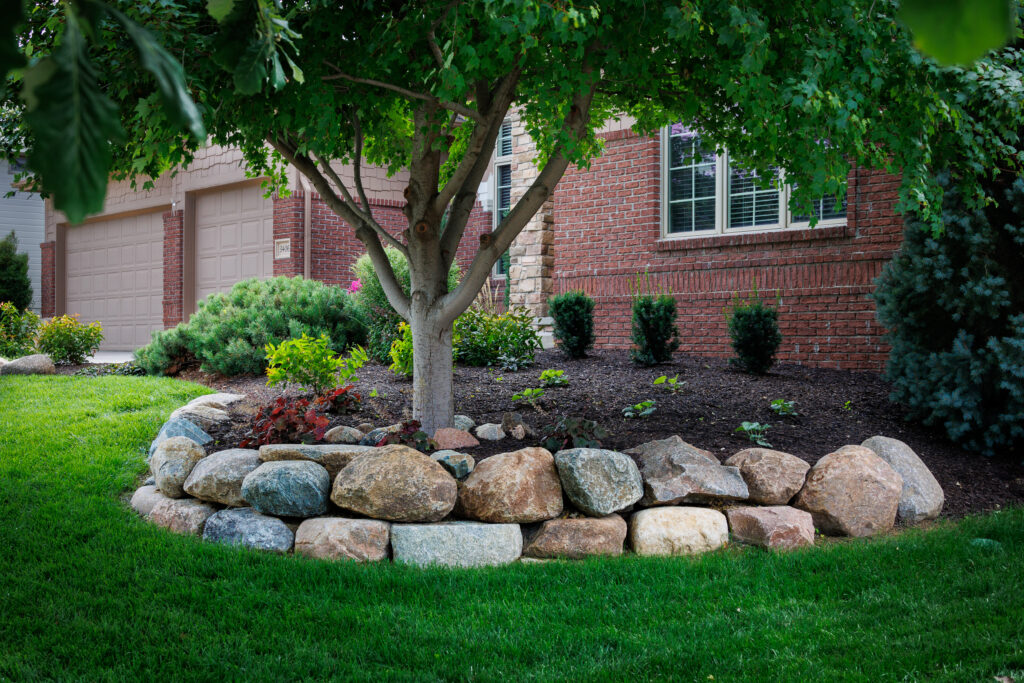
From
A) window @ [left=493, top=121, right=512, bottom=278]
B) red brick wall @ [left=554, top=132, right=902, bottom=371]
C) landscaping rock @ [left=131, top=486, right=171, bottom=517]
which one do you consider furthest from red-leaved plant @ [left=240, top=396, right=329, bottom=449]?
window @ [left=493, top=121, right=512, bottom=278]

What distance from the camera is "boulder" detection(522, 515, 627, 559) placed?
4.35m

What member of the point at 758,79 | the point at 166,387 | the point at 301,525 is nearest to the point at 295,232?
the point at 166,387

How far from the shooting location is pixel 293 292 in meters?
10.0

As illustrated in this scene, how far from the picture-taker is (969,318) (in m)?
5.73

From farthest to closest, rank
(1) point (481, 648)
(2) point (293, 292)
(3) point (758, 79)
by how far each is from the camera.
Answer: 1. (2) point (293, 292)
2. (3) point (758, 79)
3. (1) point (481, 648)

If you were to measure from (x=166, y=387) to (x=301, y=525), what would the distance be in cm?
452

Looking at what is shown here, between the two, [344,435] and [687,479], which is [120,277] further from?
[687,479]

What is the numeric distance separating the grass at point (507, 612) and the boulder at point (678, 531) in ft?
0.72

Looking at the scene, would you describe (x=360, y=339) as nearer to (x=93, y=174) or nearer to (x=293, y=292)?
(x=293, y=292)

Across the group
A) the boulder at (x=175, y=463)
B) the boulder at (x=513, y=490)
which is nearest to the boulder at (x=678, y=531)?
the boulder at (x=513, y=490)

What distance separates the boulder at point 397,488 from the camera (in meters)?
4.28

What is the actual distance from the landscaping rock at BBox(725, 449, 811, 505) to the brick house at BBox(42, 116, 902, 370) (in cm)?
220

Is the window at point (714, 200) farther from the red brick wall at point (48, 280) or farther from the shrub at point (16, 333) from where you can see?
the red brick wall at point (48, 280)

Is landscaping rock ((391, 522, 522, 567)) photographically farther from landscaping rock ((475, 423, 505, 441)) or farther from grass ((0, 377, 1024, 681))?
landscaping rock ((475, 423, 505, 441))
